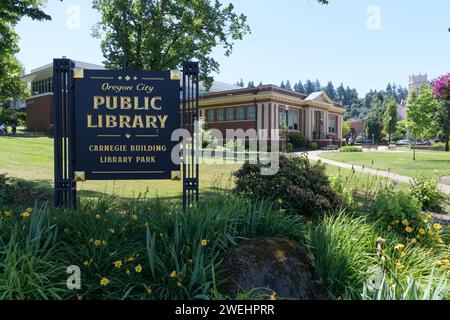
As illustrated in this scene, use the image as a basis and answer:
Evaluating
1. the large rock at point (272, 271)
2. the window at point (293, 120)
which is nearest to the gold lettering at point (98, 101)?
the large rock at point (272, 271)

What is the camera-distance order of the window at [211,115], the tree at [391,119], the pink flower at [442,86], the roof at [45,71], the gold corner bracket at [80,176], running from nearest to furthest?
the gold corner bracket at [80,176] → the pink flower at [442,86] → the window at [211,115] → the roof at [45,71] → the tree at [391,119]

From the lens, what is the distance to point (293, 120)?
48.2 m

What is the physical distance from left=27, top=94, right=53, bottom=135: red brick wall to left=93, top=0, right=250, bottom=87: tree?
27265mm

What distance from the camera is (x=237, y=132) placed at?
45219mm

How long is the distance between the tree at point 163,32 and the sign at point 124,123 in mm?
14425

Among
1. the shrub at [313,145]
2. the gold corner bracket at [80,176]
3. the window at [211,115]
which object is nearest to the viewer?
the gold corner bracket at [80,176]

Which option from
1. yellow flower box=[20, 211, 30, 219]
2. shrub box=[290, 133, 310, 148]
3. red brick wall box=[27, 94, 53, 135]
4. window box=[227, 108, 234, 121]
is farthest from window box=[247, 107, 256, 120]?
yellow flower box=[20, 211, 30, 219]

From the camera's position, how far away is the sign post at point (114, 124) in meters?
6.02

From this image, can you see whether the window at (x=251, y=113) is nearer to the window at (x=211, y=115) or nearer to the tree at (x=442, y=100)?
the window at (x=211, y=115)

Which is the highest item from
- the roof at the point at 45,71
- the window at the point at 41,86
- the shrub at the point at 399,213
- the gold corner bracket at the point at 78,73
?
the roof at the point at 45,71

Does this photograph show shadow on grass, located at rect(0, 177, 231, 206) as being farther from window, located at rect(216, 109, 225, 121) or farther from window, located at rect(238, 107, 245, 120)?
window, located at rect(216, 109, 225, 121)

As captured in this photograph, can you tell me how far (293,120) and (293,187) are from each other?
1695 inches

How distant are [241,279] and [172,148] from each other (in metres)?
3.18

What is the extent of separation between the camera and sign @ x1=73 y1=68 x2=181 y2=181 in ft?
19.8
